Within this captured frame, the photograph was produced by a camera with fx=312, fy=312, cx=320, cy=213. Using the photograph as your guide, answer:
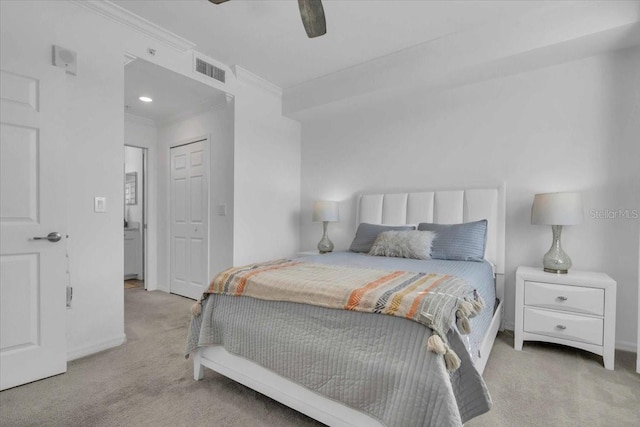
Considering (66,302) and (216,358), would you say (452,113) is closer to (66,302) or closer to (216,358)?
(216,358)

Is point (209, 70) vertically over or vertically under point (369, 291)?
over

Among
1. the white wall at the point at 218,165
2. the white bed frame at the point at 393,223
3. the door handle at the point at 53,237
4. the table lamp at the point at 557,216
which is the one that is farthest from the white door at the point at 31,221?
the table lamp at the point at 557,216

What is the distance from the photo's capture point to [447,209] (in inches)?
124

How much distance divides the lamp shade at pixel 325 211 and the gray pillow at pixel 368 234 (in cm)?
57

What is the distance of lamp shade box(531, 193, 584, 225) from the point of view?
240cm

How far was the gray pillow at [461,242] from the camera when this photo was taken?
2637mm

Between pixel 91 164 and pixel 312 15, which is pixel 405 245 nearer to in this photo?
pixel 312 15

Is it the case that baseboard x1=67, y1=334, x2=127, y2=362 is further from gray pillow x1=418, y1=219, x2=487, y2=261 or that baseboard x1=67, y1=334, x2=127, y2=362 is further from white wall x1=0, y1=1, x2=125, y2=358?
gray pillow x1=418, y1=219, x2=487, y2=261

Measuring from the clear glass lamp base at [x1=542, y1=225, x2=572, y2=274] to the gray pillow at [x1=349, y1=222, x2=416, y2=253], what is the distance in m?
1.12

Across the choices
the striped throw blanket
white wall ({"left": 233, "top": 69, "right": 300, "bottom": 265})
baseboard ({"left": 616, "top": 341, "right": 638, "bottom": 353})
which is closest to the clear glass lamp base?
baseboard ({"left": 616, "top": 341, "right": 638, "bottom": 353})

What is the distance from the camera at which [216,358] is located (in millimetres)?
1924

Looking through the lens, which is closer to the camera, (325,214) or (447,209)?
(447,209)

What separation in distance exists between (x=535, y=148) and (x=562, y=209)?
28.3 inches

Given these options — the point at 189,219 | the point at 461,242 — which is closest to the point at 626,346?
the point at 461,242
